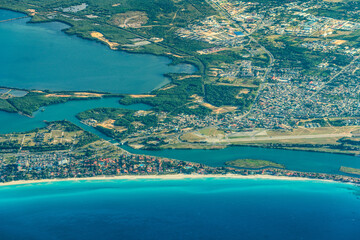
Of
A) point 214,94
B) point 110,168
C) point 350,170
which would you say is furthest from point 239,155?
point 110,168

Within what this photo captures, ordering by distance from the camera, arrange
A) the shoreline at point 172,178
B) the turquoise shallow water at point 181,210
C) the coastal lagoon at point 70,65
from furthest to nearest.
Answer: the coastal lagoon at point 70,65, the shoreline at point 172,178, the turquoise shallow water at point 181,210

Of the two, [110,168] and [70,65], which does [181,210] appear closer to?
Result: [110,168]

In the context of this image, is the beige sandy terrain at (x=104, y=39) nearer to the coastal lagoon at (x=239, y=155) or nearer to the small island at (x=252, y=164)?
the coastal lagoon at (x=239, y=155)

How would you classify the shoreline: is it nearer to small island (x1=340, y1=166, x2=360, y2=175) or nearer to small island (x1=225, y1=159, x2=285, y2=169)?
small island (x1=225, y1=159, x2=285, y2=169)

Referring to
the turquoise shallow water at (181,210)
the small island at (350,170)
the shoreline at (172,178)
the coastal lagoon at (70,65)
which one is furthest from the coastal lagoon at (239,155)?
the coastal lagoon at (70,65)

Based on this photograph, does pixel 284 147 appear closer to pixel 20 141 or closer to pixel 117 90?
pixel 117 90

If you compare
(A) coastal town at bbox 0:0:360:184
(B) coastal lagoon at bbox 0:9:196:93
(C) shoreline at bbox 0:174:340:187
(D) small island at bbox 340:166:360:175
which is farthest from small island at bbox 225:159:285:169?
(B) coastal lagoon at bbox 0:9:196:93
